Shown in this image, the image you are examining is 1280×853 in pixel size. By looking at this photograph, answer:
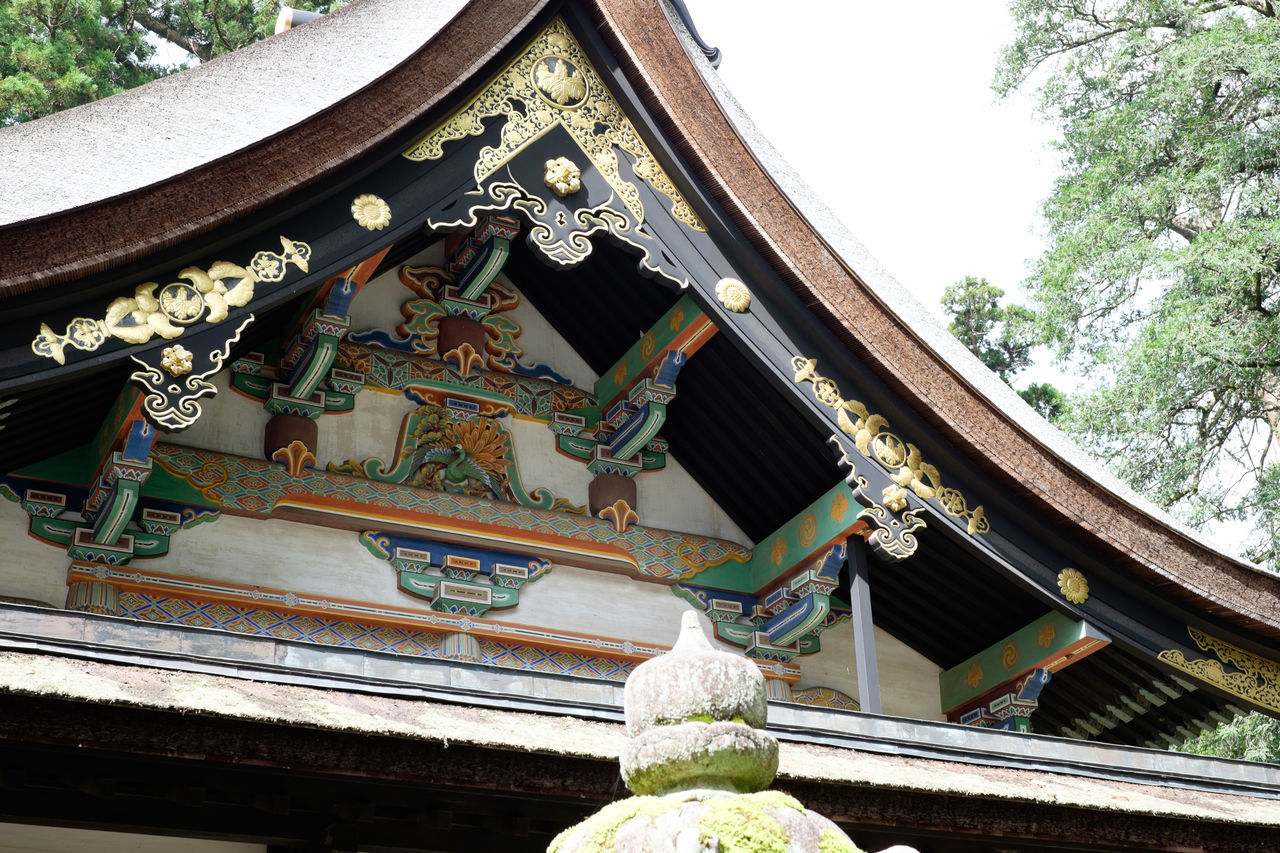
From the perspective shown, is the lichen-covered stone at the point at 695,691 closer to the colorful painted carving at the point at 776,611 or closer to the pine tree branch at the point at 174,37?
the colorful painted carving at the point at 776,611

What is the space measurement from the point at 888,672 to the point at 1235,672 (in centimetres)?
173

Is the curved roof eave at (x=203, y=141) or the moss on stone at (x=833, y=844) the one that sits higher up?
the curved roof eave at (x=203, y=141)

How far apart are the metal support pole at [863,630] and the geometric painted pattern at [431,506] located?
0.87m

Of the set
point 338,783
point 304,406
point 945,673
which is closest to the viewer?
point 338,783

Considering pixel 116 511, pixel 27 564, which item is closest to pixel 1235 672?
pixel 116 511

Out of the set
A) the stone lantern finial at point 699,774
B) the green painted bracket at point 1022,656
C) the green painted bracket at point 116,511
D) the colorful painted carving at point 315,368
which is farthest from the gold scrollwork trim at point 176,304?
the green painted bracket at point 1022,656

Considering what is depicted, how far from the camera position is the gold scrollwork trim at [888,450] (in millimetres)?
6547

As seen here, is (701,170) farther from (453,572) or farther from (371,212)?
(453,572)

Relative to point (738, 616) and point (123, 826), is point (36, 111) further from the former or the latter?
point (123, 826)

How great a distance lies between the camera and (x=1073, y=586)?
263 inches

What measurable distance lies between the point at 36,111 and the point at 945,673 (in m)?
11.3

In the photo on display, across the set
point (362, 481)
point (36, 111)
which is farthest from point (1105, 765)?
point (36, 111)

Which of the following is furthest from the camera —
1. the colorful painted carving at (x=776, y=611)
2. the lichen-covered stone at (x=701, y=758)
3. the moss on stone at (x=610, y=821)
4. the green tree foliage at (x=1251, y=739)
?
the green tree foliage at (x=1251, y=739)

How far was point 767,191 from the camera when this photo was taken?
21.7 ft
